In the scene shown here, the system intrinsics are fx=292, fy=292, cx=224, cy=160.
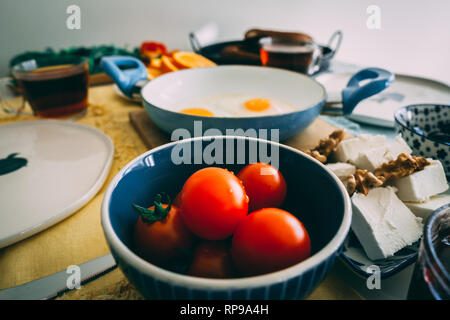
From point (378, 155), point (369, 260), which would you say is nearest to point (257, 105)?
point (378, 155)

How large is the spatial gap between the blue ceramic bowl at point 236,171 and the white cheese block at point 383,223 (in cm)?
8

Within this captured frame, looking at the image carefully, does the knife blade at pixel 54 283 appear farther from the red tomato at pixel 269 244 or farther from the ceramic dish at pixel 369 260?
the ceramic dish at pixel 369 260

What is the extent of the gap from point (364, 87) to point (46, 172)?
613 millimetres

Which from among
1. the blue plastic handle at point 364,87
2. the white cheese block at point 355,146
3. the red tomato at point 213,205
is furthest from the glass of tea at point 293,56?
the red tomato at point 213,205

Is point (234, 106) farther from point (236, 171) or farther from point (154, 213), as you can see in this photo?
point (154, 213)

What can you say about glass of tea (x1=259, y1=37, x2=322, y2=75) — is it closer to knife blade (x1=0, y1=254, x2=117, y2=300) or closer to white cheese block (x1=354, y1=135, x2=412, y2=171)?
white cheese block (x1=354, y1=135, x2=412, y2=171)

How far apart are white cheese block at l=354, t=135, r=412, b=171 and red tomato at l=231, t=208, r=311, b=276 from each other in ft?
0.75

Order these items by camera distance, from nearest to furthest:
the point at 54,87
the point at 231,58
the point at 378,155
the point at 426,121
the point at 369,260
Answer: the point at 369,260 < the point at 378,155 < the point at 426,121 < the point at 54,87 < the point at 231,58

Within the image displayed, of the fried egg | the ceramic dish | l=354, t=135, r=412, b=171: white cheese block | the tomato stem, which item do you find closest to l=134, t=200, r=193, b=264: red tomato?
the tomato stem

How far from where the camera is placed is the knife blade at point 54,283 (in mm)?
297

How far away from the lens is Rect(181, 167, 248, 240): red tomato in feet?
0.92

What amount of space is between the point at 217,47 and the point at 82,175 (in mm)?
842

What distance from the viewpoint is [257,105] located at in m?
0.71
